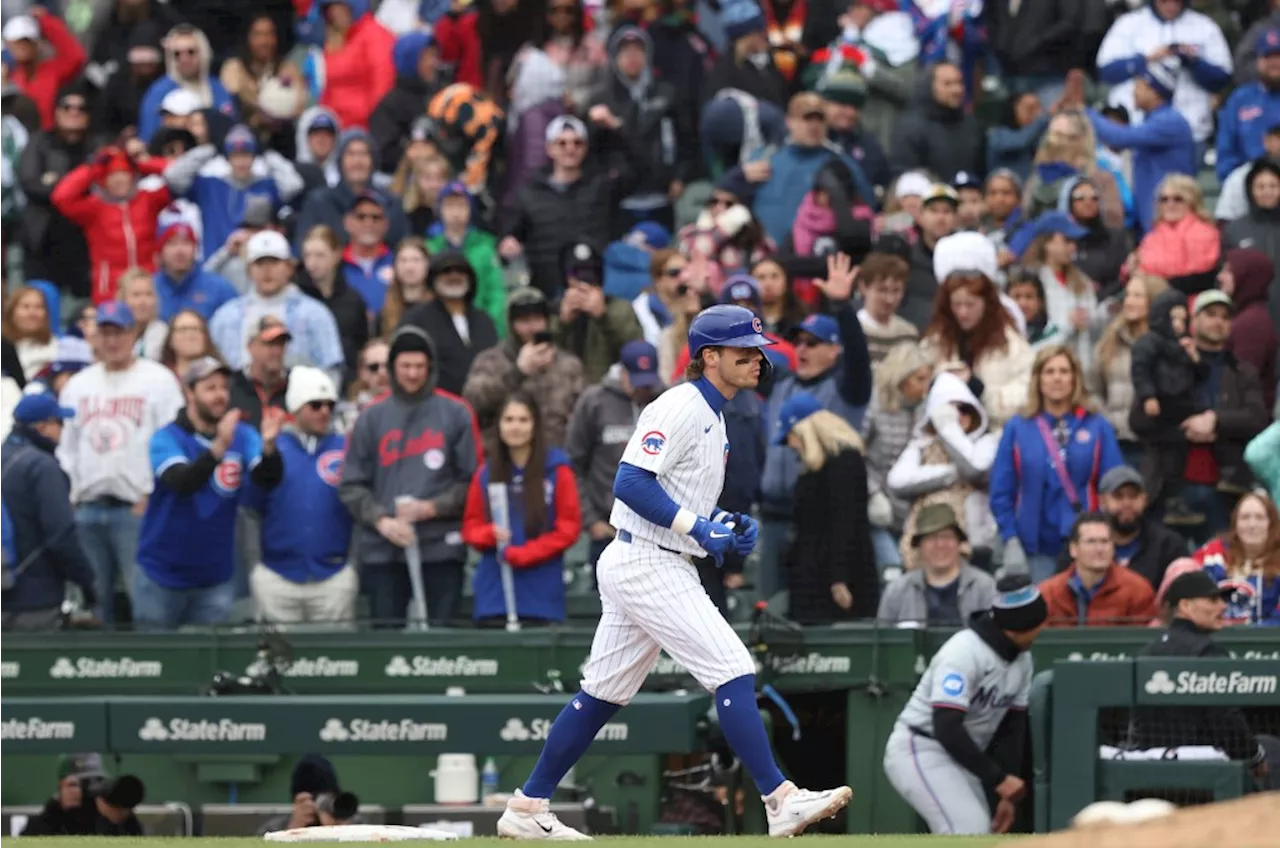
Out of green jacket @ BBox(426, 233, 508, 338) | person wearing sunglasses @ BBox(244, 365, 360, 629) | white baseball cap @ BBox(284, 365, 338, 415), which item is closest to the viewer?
person wearing sunglasses @ BBox(244, 365, 360, 629)

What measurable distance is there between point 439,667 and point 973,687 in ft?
8.30

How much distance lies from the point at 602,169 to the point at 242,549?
389cm

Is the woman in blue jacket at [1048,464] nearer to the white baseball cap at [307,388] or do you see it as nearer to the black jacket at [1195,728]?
the black jacket at [1195,728]

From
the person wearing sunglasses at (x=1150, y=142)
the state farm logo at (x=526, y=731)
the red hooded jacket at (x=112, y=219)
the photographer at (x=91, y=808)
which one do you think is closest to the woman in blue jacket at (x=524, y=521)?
the state farm logo at (x=526, y=731)

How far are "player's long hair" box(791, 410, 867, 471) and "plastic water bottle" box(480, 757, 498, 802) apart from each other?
204 centimetres

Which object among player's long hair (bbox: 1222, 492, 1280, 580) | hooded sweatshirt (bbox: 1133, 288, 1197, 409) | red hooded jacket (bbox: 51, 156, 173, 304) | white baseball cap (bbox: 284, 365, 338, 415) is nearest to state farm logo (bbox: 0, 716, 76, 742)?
white baseball cap (bbox: 284, 365, 338, 415)

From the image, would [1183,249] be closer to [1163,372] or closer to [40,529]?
[1163,372]

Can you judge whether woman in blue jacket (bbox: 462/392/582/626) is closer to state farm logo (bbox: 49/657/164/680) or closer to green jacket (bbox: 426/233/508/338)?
state farm logo (bbox: 49/657/164/680)

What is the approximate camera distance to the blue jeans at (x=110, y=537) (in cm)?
1223

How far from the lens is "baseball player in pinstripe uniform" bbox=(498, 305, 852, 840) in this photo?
7742mm

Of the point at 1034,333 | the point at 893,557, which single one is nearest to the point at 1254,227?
the point at 1034,333

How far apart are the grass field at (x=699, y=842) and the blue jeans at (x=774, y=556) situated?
3.40m

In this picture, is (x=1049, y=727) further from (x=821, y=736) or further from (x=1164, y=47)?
(x=1164, y=47)

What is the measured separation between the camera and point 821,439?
36.7ft
